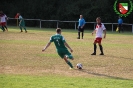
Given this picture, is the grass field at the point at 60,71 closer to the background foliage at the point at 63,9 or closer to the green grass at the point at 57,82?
the green grass at the point at 57,82

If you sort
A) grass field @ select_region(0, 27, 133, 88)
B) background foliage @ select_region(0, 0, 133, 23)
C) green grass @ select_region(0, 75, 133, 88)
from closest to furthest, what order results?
green grass @ select_region(0, 75, 133, 88), grass field @ select_region(0, 27, 133, 88), background foliage @ select_region(0, 0, 133, 23)

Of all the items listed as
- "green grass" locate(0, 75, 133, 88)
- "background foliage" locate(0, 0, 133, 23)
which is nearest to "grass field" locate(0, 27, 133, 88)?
"green grass" locate(0, 75, 133, 88)

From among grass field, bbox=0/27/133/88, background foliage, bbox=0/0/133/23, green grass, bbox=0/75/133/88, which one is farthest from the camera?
background foliage, bbox=0/0/133/23

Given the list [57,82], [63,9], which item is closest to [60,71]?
[57,82]

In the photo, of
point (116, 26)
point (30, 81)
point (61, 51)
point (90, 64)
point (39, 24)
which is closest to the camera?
point (30, 81)

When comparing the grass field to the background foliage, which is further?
the background foliage

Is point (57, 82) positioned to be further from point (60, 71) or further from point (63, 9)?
point (63, 9)

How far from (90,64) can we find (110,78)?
3.14 m

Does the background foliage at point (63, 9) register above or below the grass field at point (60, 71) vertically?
above

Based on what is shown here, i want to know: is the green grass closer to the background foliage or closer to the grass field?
the grass field

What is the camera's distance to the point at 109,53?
19.1 m

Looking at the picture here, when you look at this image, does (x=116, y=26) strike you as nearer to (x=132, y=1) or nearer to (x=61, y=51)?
(x=132, y=1)

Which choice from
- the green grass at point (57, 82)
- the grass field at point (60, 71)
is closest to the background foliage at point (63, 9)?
the grass field at point (60, 71)

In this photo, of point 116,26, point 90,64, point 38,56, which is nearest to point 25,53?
point 38,56
